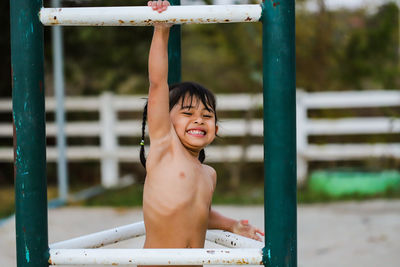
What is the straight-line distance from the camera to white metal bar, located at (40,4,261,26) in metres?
0.99

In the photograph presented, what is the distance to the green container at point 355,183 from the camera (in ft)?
16.2

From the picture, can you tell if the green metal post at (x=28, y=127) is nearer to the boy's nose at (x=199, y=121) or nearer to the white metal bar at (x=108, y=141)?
the boy's nose at (x=199, y=121)

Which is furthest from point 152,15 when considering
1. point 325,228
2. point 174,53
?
point 325,228

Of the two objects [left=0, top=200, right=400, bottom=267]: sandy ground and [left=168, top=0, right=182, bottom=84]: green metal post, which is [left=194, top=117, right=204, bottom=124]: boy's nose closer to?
[left=168, top=0, right=182, bottom=84]: green metal post

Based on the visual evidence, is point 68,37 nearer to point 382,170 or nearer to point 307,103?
point 307,103

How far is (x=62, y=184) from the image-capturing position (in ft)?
15.3

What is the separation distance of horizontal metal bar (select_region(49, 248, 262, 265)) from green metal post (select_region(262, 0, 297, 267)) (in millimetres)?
48

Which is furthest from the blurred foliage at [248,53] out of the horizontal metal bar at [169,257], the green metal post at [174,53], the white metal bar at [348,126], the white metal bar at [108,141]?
the horizontal metal bar at [169,257]

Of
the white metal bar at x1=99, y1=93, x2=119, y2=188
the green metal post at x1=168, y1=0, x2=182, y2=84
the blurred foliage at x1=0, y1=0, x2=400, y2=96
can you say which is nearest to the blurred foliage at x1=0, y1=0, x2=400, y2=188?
the blurred foliage at x1=0, y1=0, x2=400, y2=96

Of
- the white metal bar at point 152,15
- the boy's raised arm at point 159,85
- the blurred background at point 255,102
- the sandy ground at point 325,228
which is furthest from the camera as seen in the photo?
the blurred background at point 255,102

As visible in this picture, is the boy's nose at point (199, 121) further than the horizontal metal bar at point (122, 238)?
Yes

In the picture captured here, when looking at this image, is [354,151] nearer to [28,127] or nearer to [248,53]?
[248,53]

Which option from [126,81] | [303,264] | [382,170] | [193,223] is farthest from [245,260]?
[126,81]

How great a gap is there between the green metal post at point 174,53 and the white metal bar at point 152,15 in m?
0.51
